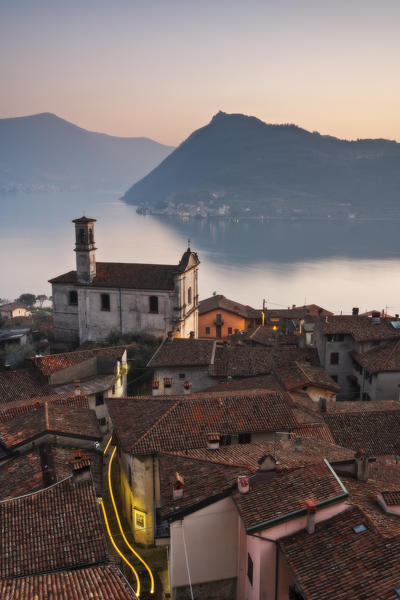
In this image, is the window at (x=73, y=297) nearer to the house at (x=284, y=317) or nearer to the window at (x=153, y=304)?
the window at (x=153, y=304)

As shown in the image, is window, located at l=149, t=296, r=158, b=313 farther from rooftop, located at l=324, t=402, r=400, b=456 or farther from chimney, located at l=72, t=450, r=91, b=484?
chimney, located at l=72, t=450, r=91, b=484

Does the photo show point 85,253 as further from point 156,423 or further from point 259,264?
point 259,264

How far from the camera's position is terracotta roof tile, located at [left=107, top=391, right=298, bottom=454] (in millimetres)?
17750

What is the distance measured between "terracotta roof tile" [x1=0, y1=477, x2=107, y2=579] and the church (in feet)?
92.9

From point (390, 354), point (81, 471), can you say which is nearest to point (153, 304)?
point (390, 354)

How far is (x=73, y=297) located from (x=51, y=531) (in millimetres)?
34082

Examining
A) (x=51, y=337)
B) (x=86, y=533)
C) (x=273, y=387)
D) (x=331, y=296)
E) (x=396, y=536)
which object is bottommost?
(x=331, y=296)

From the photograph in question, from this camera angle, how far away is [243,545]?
41.6 ft

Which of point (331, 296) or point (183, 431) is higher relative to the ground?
point (183, 431)

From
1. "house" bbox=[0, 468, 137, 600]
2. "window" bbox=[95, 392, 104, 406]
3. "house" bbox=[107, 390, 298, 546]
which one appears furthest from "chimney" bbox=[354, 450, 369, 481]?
"window" bbox=[95, 392, 104, 406]

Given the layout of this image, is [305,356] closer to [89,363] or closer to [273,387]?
[273,387]

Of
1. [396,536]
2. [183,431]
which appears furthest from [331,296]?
[396,536]

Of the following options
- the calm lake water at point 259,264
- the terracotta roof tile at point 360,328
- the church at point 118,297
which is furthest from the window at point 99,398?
the calm lake water at point 259,264

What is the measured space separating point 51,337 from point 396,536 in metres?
41.5
